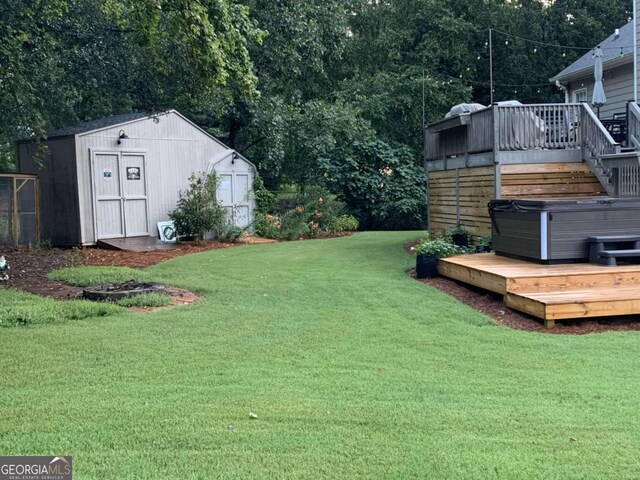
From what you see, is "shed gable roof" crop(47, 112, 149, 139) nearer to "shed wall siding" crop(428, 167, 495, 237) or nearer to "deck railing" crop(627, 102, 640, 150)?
"shed wall siding" crop(428, 167, 495, 237)

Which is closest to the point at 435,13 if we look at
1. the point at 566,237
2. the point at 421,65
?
the point at 421,65

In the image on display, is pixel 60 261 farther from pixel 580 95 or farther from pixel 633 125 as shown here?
pixel 580 95

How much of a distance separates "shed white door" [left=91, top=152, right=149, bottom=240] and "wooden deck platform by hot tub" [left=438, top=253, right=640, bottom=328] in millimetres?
9281

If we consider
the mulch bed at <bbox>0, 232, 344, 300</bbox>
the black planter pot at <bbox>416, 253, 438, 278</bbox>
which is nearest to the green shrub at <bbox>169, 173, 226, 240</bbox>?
the mulch bed at <bbox>0, 232, 344, 300</bbox>

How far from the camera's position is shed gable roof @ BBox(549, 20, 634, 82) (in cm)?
1422

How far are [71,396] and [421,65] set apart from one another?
81.2ft

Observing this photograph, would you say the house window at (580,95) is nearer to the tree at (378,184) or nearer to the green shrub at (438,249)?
the tree at (378,184)

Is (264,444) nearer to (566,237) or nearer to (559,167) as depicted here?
(566,237)

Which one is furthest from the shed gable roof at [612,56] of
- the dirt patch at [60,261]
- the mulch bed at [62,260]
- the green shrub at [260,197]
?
the dirt patch at [60,261]

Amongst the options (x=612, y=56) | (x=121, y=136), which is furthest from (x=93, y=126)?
(x=612, y=56)

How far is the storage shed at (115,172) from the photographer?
46.8 ft

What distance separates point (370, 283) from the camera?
893cm

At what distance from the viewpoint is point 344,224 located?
65.2 ft

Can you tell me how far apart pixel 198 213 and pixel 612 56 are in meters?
10.6
